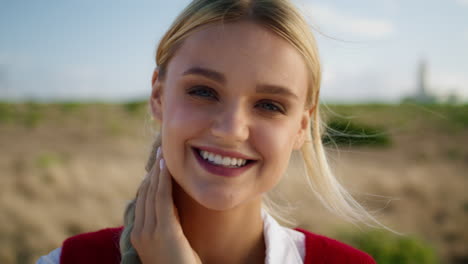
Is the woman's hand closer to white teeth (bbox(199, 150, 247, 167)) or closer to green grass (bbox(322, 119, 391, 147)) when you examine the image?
white teeth (bbox(199, 150, 247, 167))

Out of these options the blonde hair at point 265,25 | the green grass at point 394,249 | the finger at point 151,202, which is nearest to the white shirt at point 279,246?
the blonde hair at point 265,25

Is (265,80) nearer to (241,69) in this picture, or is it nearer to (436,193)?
(241,69)

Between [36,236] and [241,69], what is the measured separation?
5.54 meters

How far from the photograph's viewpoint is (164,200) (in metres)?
1.84

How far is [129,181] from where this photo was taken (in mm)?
9086

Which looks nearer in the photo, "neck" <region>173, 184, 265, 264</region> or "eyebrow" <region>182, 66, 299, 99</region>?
"eyebrow" <region>182, 66, 299, 99</region>

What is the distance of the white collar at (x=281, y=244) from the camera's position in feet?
6.75

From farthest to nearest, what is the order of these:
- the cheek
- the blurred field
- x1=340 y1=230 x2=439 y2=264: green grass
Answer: x1=340 y1=230 x2=439 y2=264: green grass < the blurred field < the cheek

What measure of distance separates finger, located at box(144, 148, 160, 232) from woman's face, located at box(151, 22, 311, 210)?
188 millimetres

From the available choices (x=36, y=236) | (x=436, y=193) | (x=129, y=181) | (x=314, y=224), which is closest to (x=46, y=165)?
(x=129, y=181)

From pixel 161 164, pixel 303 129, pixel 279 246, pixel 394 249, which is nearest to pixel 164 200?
pixel 161 164

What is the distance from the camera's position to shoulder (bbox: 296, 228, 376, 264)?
213 cm

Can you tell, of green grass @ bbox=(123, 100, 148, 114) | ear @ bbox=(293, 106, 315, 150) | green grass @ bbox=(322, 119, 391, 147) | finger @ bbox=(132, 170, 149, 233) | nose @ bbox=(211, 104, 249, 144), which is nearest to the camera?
nose @ bbox=(211, 104, 249, 144)

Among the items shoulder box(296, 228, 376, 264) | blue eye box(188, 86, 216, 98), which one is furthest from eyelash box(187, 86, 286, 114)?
shoulder box(296, 228, 376, 264)
